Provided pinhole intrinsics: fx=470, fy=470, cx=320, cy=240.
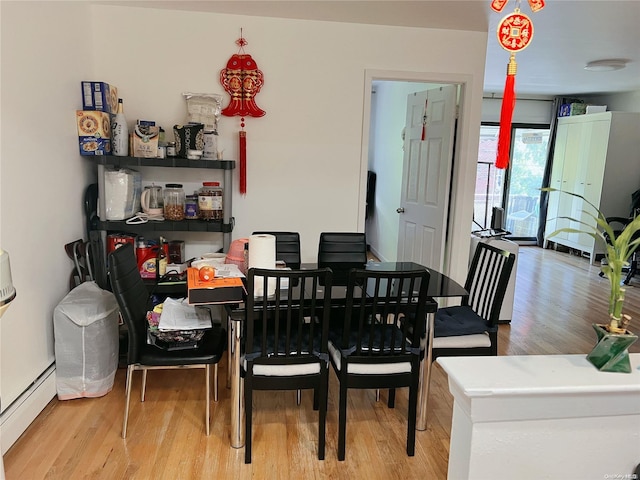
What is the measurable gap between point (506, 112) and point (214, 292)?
1492 millimetres

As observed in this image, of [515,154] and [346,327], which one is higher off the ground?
[515,154]

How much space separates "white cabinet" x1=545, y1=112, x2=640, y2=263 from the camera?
260 inches

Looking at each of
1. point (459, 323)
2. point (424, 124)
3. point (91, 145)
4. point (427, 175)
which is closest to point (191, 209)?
point (91, 145)

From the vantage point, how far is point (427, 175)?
436cm

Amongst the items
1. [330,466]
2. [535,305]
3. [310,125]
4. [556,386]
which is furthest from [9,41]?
[535,305]

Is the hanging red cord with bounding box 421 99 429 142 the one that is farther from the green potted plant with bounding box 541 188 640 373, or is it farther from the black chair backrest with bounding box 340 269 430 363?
the green potted plant with bounding box 541 188 640 373

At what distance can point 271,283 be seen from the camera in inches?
91.0

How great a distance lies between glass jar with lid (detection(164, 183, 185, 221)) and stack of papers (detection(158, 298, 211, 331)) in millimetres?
980

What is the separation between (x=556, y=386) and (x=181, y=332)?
5.96 ft

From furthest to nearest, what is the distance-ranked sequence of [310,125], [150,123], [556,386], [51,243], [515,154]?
1. [515,154]
2. [310,125]
3. [150,123]
4. [51,243]
5. [556,386]

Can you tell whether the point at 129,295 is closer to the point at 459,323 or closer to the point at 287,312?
the point at 287,312

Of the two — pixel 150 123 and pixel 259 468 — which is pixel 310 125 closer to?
pixel 150 123

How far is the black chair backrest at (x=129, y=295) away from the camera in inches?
88.5

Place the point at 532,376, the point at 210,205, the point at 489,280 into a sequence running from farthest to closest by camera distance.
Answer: the point at 210,205 < the point at 489,280 < the point at 532,376
